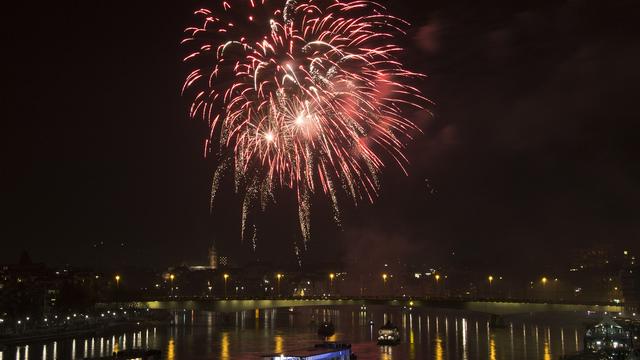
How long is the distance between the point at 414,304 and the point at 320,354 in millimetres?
50493

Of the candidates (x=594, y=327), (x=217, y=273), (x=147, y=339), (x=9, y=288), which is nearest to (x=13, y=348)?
(x=147, y=339)

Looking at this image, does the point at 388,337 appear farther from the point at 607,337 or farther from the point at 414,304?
the point at 414,304

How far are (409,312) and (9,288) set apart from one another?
308 feet

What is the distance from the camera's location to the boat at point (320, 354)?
1865 inches

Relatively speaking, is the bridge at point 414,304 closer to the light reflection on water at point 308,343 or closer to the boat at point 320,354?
the light reflection on water at point 308,343

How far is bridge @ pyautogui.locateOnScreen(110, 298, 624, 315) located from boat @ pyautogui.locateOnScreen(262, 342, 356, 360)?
133 feet

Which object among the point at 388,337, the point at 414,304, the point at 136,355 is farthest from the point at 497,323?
the point at 136,355

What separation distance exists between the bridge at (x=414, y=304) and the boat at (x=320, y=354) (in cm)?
4068

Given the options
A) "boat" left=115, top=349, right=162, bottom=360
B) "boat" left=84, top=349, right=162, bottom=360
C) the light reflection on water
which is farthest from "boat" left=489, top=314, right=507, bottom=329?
"boat" left=115, top=349, right=162, bottom=360

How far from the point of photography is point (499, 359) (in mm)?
61312

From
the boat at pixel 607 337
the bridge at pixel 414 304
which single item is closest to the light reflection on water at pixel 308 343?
the boat at pixel 607 337

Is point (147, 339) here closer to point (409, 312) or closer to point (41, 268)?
point (41, 268)

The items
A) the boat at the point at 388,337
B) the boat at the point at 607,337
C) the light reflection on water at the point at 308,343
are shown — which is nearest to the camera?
the light reflection on water at the point at 308,343

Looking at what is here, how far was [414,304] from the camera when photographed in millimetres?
98875
